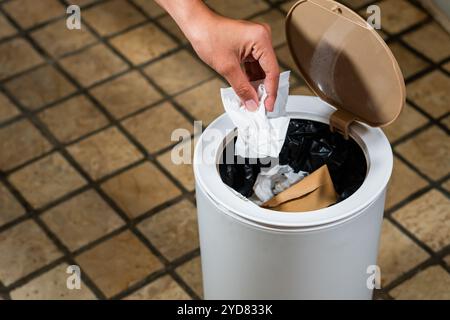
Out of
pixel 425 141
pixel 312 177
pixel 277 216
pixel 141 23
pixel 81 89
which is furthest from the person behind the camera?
pixel 141 23

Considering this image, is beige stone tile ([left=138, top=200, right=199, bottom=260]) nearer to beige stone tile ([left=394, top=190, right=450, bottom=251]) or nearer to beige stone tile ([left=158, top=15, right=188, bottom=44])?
beige stone tile ([left=394, top=190, right=450, bottom=251])

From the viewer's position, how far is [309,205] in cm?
224

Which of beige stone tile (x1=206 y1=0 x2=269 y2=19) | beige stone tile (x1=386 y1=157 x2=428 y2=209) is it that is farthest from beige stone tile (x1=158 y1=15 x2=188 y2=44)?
beige stone tile (x1=386 y1=157 x2=428 y2=209)

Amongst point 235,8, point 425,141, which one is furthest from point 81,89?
point 425,141

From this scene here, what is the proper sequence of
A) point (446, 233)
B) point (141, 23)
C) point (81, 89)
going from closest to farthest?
point (446, 233)
point (81, 89)
point (141, 23)

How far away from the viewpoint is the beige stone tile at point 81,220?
9.71 ft

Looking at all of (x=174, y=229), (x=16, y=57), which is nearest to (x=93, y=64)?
(x=16, y=57)

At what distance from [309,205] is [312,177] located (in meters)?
0.07

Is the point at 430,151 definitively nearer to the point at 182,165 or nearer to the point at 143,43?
the point at 182,165

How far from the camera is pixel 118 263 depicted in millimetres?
2883

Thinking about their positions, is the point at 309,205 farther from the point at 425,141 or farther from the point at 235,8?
the point at 235,8

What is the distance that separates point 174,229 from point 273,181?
2.44 ft

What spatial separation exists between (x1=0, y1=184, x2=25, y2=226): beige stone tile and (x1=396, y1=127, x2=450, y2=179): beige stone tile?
131cm

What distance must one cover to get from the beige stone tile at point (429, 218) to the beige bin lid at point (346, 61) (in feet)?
2.57
